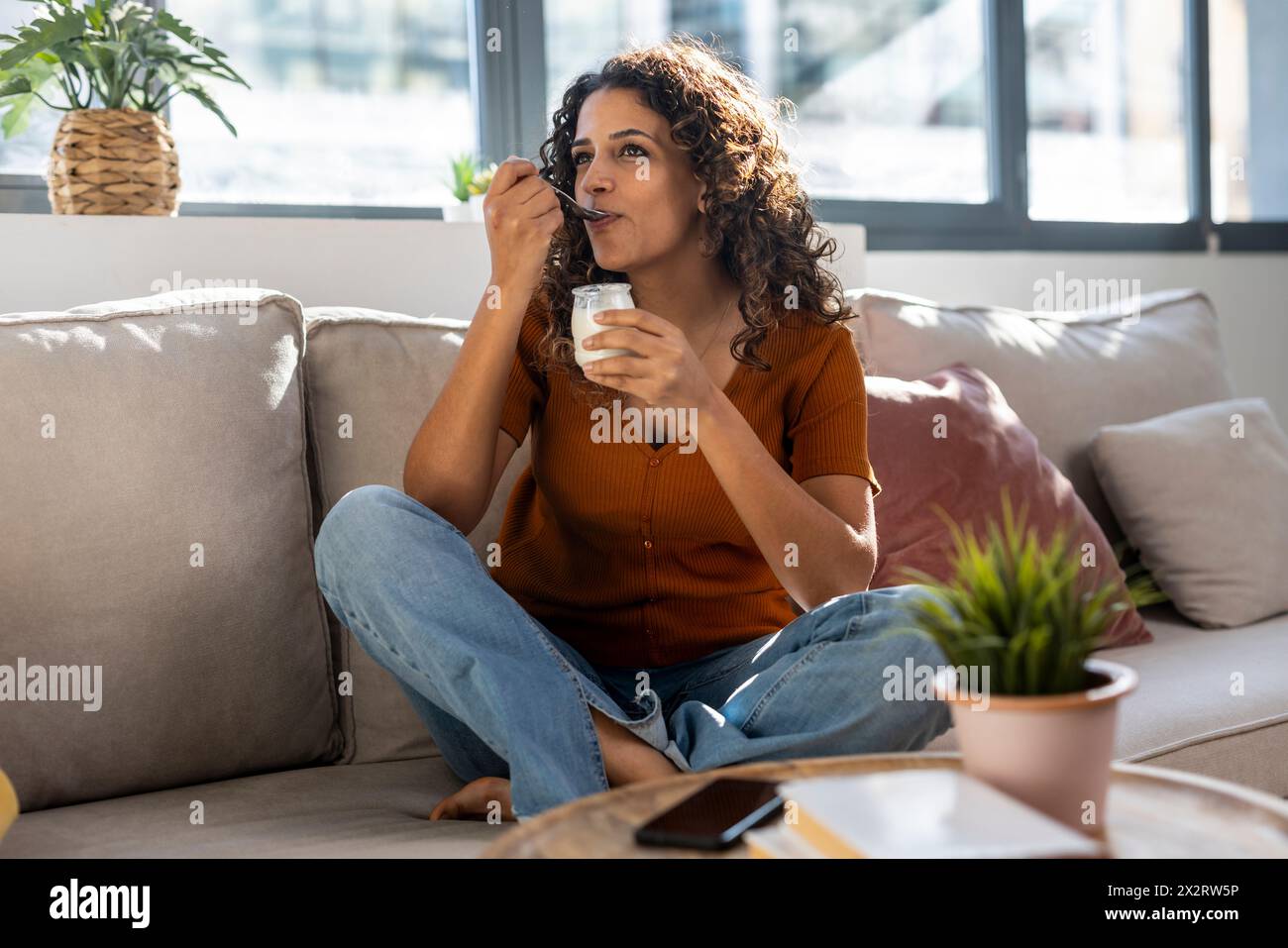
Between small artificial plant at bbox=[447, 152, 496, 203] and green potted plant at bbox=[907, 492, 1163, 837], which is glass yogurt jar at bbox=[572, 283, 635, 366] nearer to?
green potted plant at bbox=[907, 492, 1163, 837]

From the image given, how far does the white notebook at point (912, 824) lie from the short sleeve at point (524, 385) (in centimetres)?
95

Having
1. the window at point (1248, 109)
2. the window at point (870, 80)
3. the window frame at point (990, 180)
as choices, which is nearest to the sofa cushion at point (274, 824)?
the window frame at point (990, 180)

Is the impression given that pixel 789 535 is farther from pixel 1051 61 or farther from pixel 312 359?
pixel 1051 61

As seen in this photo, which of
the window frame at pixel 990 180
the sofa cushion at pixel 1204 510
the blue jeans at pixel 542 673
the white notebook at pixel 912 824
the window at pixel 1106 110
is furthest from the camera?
the window at pixel 1106 110

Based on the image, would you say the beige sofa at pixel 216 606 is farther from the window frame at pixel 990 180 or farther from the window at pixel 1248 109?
the window at pixel 1248 109

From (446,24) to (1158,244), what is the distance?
1969 mm

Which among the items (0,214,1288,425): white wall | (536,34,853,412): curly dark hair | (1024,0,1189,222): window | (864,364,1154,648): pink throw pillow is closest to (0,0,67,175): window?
(0,214,1288,425): white wall

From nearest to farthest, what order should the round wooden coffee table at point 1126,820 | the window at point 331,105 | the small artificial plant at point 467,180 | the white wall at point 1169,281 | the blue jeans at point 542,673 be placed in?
the round wooden coffee table at point 1126,820 → the blue jeans at point 542,673 → the small artificial plant at point 467,180 → the window at point 331,105 → the white wall at point 1169,281

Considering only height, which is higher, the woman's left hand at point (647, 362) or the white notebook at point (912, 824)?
the woman's left hand at point (647, 362)

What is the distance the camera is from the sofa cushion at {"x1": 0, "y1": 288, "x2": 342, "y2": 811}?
1448mm

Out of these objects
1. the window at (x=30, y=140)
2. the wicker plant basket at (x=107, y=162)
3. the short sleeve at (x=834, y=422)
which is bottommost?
the short sleeve at (x=834, y=422)

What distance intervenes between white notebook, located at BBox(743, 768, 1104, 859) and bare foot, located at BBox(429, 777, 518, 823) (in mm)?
602

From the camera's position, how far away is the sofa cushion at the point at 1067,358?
229 centimetres
